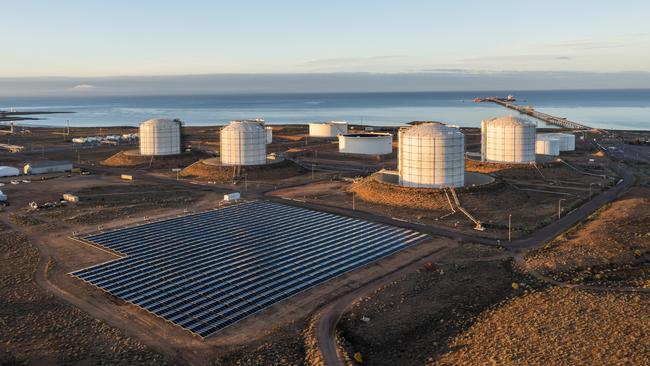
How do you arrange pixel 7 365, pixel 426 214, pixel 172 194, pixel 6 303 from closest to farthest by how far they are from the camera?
pixel 7 365
pixel 6 303
pixel 426 214
pixel 172 194

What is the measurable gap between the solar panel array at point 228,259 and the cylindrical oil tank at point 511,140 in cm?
4903

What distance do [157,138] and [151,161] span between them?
6013 millimetres

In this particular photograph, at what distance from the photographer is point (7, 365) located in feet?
92.2

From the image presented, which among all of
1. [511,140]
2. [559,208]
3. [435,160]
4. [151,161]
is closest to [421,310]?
[559,208]

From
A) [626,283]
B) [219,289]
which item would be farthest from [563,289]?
[219,289]

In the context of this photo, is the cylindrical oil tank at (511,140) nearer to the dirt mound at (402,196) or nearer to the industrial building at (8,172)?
the dirt mound at (402,196)

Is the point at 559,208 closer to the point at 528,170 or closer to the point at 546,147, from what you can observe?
the point at 528,170

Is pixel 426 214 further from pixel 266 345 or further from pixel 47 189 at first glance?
pixel 47 189

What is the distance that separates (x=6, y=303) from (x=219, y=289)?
15.1m

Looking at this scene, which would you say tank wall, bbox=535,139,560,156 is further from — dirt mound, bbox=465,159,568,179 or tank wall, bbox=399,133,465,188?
tank wall, bbox=399,133,465,188

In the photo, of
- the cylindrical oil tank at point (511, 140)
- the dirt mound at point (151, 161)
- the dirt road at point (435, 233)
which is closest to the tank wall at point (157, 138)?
the dirt mound at point (151, 161)

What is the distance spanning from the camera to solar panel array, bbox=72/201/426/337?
35281mm

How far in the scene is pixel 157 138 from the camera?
11162cm

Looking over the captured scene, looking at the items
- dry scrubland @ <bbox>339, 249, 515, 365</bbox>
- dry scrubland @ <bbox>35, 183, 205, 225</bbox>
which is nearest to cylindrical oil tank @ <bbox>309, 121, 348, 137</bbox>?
dry scrubland @ <bbox>35, 183, 205, 225</bbox>
